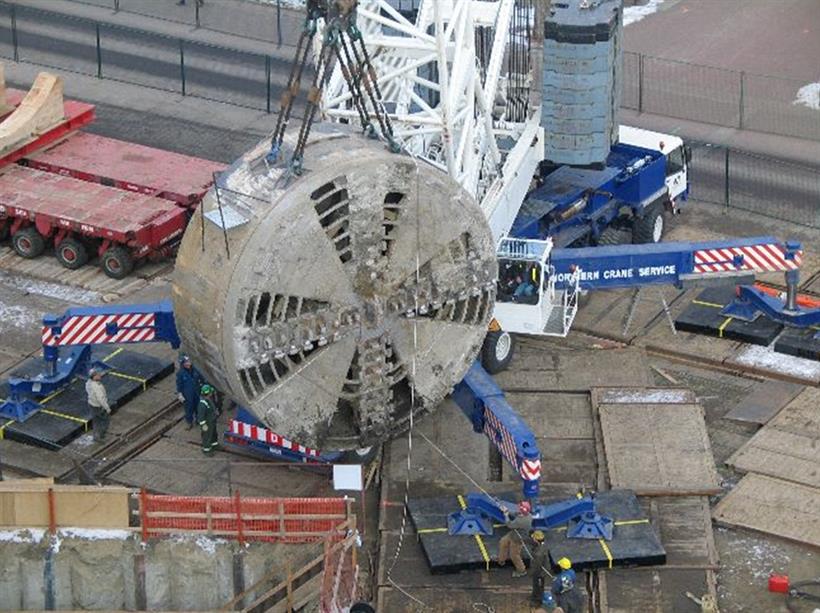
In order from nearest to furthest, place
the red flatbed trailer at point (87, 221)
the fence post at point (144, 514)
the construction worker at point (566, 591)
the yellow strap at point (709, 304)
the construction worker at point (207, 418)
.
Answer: the construction worker at point (566, 591) → the fence post at point (144, 514) → the construction worker at point (207, 418) → the yellow strap at point (709, 304) → the red flatbed trailer at point (87, 221)

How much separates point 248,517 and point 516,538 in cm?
376

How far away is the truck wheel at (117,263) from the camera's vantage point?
127 feet

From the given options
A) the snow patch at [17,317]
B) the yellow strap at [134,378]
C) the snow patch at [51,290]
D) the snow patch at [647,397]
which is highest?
the snow patch at [647,397]

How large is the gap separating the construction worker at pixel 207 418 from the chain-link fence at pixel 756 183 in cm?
1401

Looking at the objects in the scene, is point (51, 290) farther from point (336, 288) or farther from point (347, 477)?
point (336, 288)

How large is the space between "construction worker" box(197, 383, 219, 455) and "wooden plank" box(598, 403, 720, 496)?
19.9ft

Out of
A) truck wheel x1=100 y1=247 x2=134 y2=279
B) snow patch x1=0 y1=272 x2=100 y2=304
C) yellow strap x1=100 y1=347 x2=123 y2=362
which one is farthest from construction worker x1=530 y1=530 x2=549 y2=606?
truck wheel x1=100 y1=247 x2=134 y2=279

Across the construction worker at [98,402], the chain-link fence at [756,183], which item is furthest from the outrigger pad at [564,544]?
the chain-link fence at [756,183]

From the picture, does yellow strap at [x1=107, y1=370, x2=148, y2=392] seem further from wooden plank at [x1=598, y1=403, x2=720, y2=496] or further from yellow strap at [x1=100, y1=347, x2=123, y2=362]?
wooden plank at [x1=598, y1=403, x2=720, y2=496]

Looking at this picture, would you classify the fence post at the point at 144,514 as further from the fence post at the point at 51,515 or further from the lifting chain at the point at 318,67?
the lifting chain at the point at 318,67

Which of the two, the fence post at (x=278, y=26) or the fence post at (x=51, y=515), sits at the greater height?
the fence post at (x=278, y=26)

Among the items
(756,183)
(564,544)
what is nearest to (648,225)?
(756,183)

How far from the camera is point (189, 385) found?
32812 millimetres

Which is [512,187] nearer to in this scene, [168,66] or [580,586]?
[580,586]
